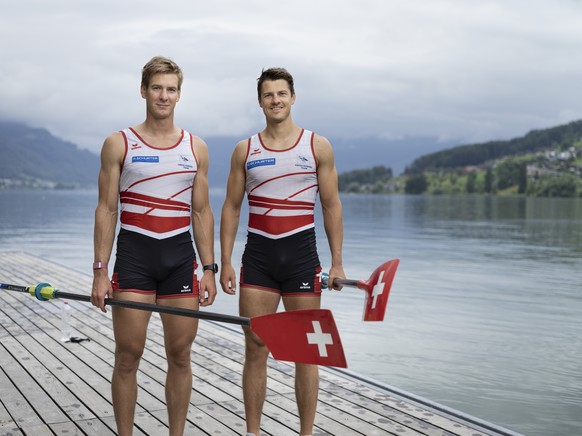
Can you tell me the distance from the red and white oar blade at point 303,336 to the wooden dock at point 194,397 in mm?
1602

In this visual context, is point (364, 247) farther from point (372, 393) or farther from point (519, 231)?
Answer: point (372, 393)

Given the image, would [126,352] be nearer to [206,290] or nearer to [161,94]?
[206,290]

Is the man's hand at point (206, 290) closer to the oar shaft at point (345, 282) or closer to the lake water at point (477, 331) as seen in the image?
the oar shaft at point (345, 282)

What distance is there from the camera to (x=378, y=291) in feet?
11.7

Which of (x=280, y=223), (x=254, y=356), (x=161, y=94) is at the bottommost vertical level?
(x=254, y=356)

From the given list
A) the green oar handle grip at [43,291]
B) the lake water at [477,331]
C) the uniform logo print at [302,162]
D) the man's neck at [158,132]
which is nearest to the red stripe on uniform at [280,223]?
the uniform logo print at [302,162]

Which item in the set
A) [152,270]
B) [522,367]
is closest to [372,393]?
[152,270]

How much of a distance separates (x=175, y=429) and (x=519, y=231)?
38652 millimetres

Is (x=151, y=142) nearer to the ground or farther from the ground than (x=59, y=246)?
farther from the ground

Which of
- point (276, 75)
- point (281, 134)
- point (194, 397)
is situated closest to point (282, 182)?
point (281, 134)

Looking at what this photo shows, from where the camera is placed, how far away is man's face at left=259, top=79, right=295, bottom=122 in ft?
13.8

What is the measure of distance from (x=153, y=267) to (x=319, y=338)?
110 cm

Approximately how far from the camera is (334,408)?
17.9 feet

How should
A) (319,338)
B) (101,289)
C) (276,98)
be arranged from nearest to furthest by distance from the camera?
(319,338) < (101,289) < (276,98)
